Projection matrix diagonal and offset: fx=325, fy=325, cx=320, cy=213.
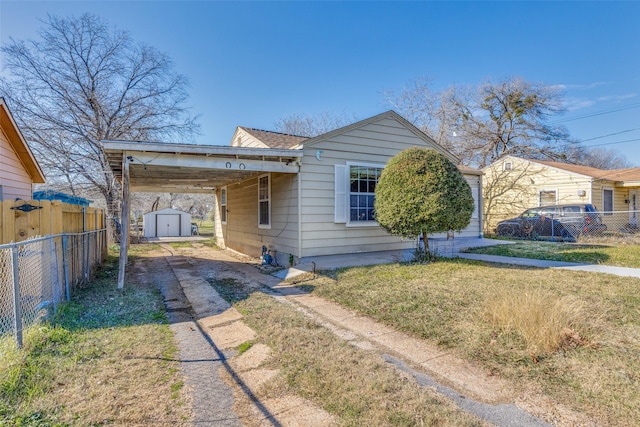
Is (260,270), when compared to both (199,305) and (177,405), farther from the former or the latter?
(177,405)

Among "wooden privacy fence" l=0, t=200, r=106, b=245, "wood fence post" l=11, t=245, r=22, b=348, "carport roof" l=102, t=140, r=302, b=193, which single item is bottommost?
"wood fence post" l=11, t=245, r=22, b=348

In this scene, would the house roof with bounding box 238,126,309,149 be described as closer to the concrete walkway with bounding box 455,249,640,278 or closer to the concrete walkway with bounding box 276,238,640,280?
the concrete walkway with bounding box 276,238,640,280

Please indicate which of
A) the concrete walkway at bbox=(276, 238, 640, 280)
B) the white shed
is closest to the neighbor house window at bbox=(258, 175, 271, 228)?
the concrete walkway at bbox=(276, 238, 640, 280)

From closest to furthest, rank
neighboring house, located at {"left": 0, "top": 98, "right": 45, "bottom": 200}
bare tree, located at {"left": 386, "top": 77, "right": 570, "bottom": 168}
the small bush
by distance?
1. the small bush
2. neighboring house, located at {"left": 0, "top": 98, "right": 45, "bottom": 200}
3. bare tree, located at {"left": 386, "top": 77, "right": 570, "bottom": 168}

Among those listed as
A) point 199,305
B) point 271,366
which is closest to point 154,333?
point 199,305

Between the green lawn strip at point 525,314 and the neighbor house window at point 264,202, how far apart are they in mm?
3527

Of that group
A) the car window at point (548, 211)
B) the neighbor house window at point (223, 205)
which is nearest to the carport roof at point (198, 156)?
the neighbor house window at point (223, 205)

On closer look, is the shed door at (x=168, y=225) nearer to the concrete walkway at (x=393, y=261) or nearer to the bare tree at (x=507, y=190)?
the concrete walkway at (x=393, y=261)

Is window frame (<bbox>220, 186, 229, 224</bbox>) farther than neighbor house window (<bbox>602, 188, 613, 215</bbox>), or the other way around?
neighbor house window (<bbox>602, 188, 613, 215</bbox>)

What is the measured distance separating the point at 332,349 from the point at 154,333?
219 centimetres

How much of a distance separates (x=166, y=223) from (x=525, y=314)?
23.7 m

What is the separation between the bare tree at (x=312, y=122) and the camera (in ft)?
86.4

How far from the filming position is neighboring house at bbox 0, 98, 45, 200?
21.9 ft

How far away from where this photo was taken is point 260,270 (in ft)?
27.2
